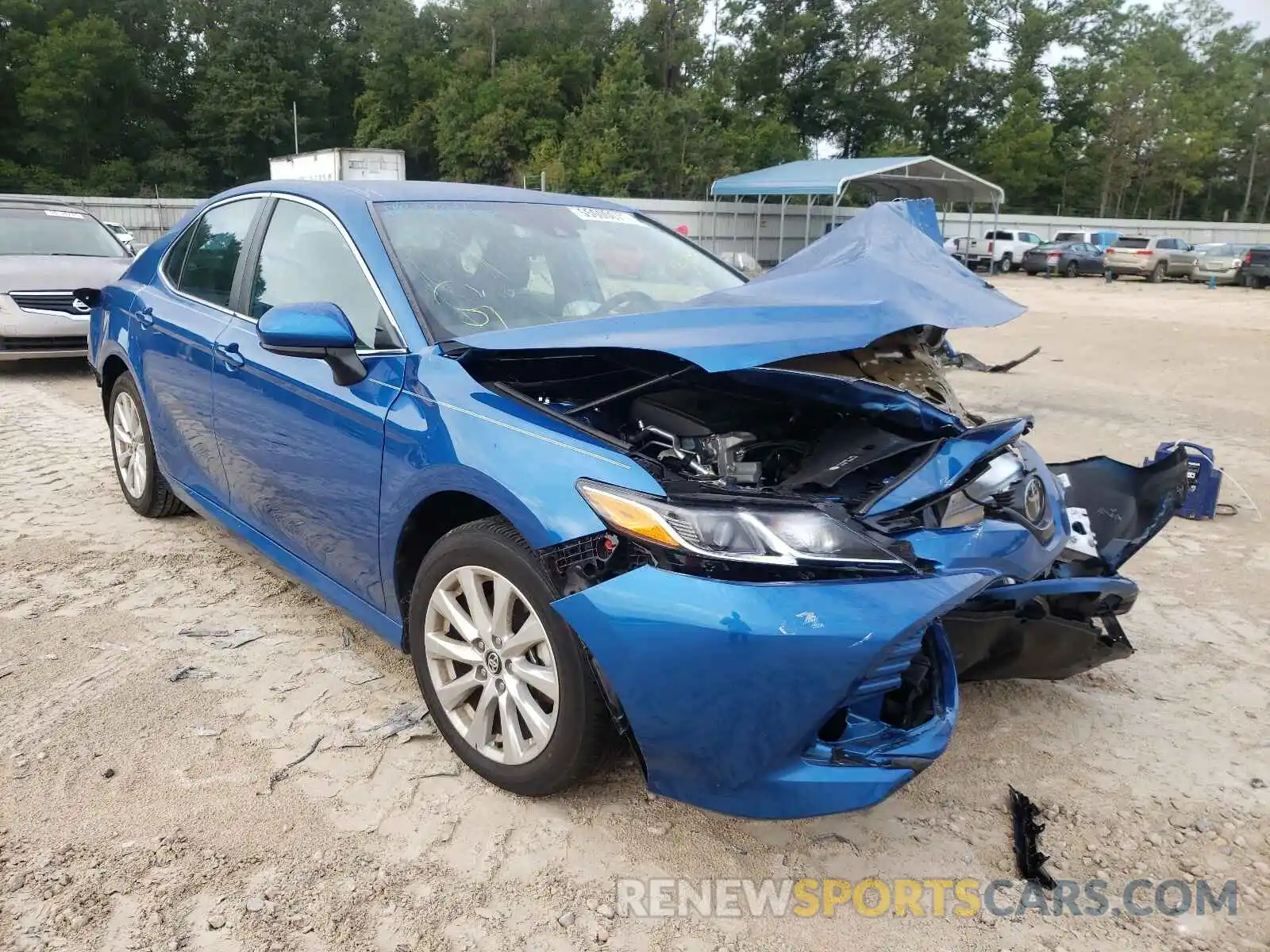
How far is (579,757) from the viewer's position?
2352 mm

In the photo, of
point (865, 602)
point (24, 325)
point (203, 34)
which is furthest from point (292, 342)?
point (203, 34)

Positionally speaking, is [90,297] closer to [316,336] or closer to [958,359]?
[316,336]

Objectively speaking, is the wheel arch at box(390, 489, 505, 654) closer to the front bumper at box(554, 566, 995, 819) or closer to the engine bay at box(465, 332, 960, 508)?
the engine bay at box(465, 332, 960, 508)

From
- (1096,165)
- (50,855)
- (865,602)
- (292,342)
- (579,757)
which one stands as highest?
(1096,165)

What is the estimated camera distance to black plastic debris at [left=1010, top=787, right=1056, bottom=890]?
233cm

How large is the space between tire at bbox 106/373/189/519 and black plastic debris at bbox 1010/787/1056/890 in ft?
12.6

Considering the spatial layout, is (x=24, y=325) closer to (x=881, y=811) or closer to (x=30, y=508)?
(x=30, y=508)

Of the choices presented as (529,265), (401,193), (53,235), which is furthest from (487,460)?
(53,235)

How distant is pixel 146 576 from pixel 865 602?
340 cm

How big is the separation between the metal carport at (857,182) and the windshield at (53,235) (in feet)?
63.5

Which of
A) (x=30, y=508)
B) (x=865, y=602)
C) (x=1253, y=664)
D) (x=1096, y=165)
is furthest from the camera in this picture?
(x=1096, y=165)

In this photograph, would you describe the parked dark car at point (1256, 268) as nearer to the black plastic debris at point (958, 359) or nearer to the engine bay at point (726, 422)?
the black plastic debris at point (958, 359)

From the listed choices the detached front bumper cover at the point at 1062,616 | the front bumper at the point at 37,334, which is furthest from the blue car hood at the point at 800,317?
the front bumper at the point at 37,334

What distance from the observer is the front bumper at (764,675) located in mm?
1996
